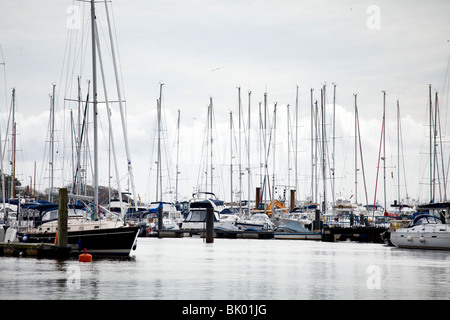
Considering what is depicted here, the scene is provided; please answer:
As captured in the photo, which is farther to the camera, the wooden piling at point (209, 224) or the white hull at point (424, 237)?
the wooden piling at point (209, 224)

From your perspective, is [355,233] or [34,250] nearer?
[34,250]

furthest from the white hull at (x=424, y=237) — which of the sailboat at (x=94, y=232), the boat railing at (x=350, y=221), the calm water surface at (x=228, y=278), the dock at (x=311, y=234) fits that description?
the sailboat at (x=94, y=232)

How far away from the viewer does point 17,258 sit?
4362 centimetres

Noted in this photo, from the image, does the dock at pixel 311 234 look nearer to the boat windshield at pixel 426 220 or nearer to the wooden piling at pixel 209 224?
the wooden piling at pixel 209 224

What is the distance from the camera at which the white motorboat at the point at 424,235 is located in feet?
179

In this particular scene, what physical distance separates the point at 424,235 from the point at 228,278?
26.5m

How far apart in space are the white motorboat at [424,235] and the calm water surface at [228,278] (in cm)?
504

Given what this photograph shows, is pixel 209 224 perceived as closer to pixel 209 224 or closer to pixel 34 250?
pixel 209 224

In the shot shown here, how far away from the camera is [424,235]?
183 ft

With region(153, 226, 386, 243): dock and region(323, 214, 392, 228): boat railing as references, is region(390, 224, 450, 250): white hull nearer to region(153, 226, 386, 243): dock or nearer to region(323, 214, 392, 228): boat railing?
region(153, 226, 386, 243): dock

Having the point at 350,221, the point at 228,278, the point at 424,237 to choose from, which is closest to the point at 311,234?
the point at 350,221
